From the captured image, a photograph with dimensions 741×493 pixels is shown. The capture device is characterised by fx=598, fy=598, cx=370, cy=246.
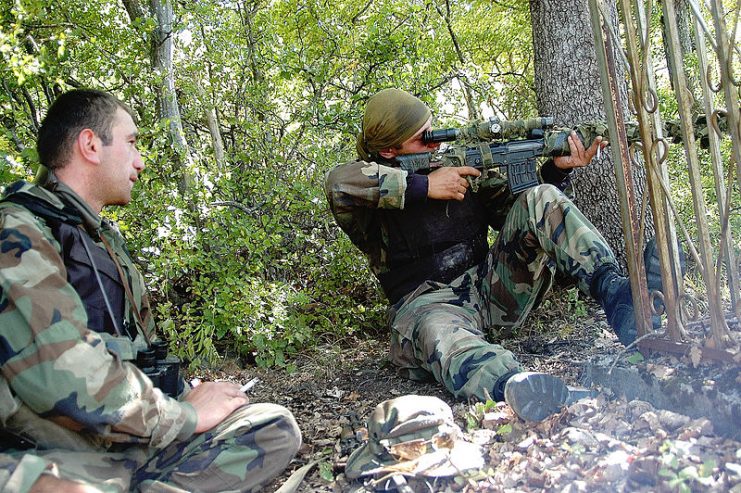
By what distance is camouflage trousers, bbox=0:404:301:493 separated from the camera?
189 centimetres

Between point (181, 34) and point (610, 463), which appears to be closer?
point (610, 463)

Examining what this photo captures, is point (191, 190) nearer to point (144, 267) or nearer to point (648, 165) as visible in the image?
point (144, 267)

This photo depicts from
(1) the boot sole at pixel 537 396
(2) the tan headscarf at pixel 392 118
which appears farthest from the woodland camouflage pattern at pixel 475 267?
(1) the boot sole at pixel 537 396

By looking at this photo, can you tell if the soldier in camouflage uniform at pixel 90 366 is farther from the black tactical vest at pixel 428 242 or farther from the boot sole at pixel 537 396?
the black tactical vest at pixel 428 242

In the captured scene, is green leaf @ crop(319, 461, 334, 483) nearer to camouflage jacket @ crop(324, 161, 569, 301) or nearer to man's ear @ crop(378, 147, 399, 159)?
camouflage jacket @ crop(324, 161, 569, 301)

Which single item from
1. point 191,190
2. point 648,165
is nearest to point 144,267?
point 191,190

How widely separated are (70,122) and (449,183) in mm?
2002

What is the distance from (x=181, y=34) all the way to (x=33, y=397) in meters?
4.13

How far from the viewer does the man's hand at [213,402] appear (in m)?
2.19

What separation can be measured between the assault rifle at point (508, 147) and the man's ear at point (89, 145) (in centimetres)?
182

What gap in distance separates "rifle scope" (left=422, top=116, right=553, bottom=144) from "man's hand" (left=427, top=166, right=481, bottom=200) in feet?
0.74

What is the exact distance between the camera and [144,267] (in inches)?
172

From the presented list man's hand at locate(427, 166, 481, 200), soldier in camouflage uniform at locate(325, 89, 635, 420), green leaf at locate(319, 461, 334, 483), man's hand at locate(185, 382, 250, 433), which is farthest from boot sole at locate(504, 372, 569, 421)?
man's hand at locate(427, 166, 481, 200)

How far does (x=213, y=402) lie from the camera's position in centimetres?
225
